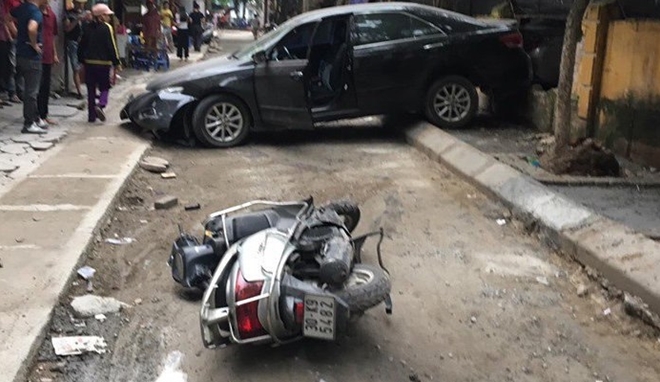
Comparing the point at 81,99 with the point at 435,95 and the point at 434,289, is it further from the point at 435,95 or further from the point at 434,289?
the point at 434,289

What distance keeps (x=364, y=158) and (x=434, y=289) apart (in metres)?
4.34

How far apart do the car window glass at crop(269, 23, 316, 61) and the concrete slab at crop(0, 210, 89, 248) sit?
4303 millimetres

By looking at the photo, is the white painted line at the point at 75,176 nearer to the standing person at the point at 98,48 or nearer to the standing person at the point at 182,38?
the standing person at the point at 98,48

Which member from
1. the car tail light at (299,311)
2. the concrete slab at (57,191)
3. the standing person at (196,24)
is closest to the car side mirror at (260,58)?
the concrete slab at (57,191)

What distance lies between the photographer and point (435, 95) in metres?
10.4

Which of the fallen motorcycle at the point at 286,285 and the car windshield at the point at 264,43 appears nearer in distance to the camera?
the fallen motorcycle at the point at 286,285

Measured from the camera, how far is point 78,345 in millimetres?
4277

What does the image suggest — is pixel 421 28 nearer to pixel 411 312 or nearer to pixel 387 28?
pixel 387 28

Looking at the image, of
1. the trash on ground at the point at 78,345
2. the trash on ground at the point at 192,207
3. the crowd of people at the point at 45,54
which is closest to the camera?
the trash on ground at the point at 78,345

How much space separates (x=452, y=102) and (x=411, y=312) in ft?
20.2

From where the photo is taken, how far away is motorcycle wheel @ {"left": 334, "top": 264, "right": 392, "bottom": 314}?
160 inches

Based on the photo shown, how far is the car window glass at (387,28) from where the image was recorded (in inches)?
400

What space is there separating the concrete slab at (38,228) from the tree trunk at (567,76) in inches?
192

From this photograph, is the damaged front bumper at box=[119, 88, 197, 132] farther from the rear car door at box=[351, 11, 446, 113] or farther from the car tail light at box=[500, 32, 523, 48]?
the car tail light at box=[500, 32, 523, 48]
